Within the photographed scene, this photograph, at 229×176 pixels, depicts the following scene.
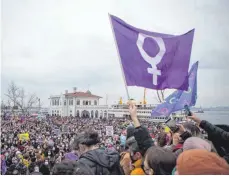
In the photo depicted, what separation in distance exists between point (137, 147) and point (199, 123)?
666 millimetres

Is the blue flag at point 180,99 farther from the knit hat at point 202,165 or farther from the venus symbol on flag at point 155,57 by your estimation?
the knit hat at point 202,165

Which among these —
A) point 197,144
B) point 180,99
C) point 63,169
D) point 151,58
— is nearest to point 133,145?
point 197,144

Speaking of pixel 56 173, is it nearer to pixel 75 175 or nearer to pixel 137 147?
pixel 75 175

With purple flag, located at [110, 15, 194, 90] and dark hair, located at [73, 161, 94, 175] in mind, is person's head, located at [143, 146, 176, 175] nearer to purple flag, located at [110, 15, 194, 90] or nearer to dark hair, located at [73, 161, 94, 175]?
dark hair, located at [73, 161, 94, 175]

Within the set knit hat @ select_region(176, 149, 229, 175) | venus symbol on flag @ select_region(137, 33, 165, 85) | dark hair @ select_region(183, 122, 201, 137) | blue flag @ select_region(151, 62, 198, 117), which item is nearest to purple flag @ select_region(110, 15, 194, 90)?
venus symbol on flag @ select_region(137, 33, 165, 85)

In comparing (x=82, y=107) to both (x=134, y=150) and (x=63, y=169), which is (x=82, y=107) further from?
(x=63, y=169)

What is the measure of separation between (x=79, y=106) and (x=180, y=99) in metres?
70.3

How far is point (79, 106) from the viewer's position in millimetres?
76062

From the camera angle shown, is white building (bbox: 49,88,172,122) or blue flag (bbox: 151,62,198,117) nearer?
blue flag (bbox: 151,62,198,117)

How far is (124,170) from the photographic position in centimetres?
247

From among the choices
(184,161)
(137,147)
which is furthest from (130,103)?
(184,161)

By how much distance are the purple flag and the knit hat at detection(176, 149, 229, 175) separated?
214 cm

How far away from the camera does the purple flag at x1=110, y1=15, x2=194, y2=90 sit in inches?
142

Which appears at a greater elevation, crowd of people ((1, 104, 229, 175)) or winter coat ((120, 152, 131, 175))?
crowd of people ((1, 104, 229, 175))
